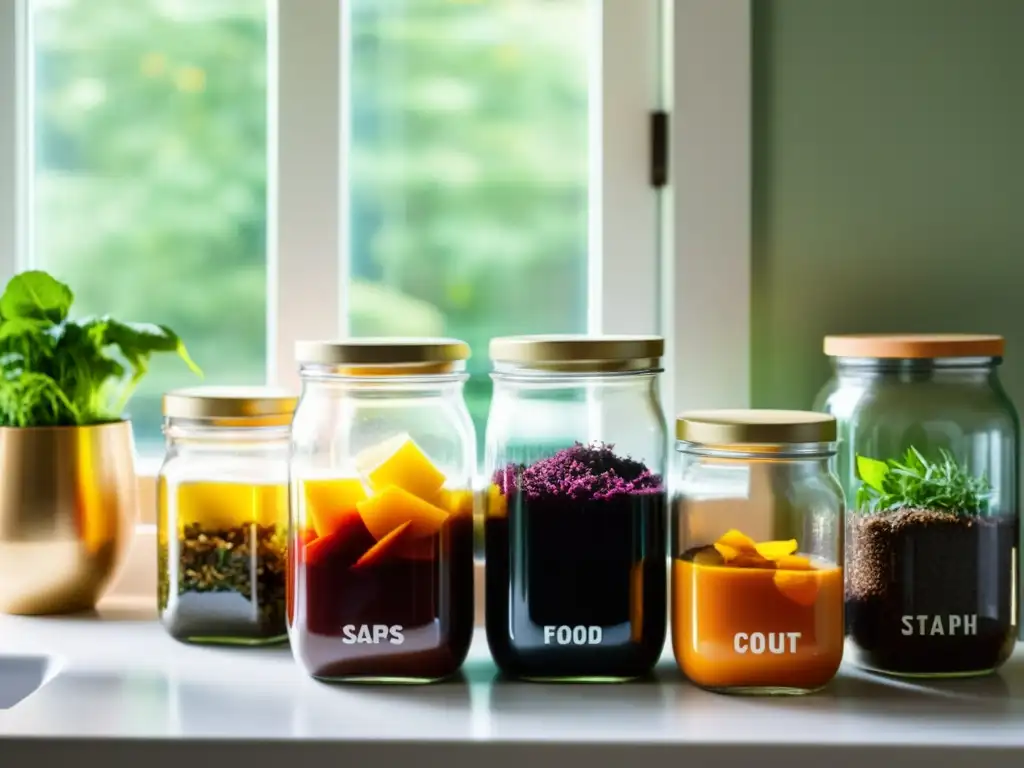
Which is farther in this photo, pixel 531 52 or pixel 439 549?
pixel 531 52

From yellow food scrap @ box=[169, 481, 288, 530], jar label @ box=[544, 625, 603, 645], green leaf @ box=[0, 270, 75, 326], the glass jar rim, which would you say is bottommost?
jar label @ box=[544, 625, 603, 645]

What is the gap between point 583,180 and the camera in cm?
146

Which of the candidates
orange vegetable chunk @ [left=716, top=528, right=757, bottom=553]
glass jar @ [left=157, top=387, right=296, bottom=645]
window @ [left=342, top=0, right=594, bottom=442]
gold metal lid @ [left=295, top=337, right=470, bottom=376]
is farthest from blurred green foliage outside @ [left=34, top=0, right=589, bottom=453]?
orange vegetable chunk @ [left=716, top=528, right=757, bottom=553]

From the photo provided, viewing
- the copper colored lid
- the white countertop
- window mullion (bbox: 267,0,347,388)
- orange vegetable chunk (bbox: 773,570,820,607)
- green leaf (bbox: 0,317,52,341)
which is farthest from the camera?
window mullion (bbox: 267,0,347,388)

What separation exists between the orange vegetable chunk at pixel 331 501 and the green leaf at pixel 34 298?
1.34 ft

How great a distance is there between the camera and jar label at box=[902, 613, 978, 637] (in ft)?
3.67

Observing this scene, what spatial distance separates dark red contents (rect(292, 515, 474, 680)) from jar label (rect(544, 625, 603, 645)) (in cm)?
9

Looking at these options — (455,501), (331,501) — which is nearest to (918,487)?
(455,501)

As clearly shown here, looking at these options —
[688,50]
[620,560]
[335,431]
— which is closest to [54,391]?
[335,431]

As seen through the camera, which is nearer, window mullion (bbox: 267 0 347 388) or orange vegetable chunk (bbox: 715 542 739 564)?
orange vegetable chunk (bbox: 715 542 739 564)

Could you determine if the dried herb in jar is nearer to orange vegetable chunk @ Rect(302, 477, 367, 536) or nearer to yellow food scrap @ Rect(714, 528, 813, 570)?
orange vegetable chunk @ Rect(302, 477, 367, 536)

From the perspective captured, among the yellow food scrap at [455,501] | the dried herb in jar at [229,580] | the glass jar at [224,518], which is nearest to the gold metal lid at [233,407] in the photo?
the glass jar at [224,518]

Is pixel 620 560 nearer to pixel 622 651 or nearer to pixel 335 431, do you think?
pixel 622 651

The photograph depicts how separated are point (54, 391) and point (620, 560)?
0.63 meters
